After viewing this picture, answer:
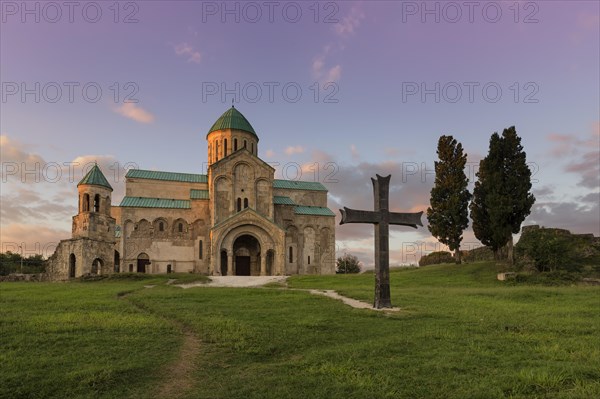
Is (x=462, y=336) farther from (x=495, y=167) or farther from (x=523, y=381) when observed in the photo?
(x=495, y=167)

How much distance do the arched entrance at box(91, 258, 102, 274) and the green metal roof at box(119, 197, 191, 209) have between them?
5905 mm

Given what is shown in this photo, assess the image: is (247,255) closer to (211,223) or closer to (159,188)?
(211,223)

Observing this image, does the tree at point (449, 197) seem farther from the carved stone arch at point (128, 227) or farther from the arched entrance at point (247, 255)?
the carved stone arch at point (128, 227)

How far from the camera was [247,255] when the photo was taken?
4019cm

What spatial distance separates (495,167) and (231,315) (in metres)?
24.5

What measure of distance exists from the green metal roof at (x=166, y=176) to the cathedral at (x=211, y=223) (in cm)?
10

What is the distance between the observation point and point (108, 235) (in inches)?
1396

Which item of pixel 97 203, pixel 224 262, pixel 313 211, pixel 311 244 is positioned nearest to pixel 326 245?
pixel 311 244

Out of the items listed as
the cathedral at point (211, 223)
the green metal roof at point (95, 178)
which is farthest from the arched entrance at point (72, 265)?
the green metal roof at point (95, 178)

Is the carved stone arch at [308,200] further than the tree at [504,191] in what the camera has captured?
Yes

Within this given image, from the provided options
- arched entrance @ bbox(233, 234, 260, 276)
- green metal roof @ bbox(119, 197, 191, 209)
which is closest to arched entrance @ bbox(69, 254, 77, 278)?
green metal roof @ bbox(119, 197, 191, 209)

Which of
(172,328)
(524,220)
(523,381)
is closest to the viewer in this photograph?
(523,381)

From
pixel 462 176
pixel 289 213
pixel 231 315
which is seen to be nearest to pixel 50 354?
pixel 231 315

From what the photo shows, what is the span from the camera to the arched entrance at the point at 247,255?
39.9 metres
